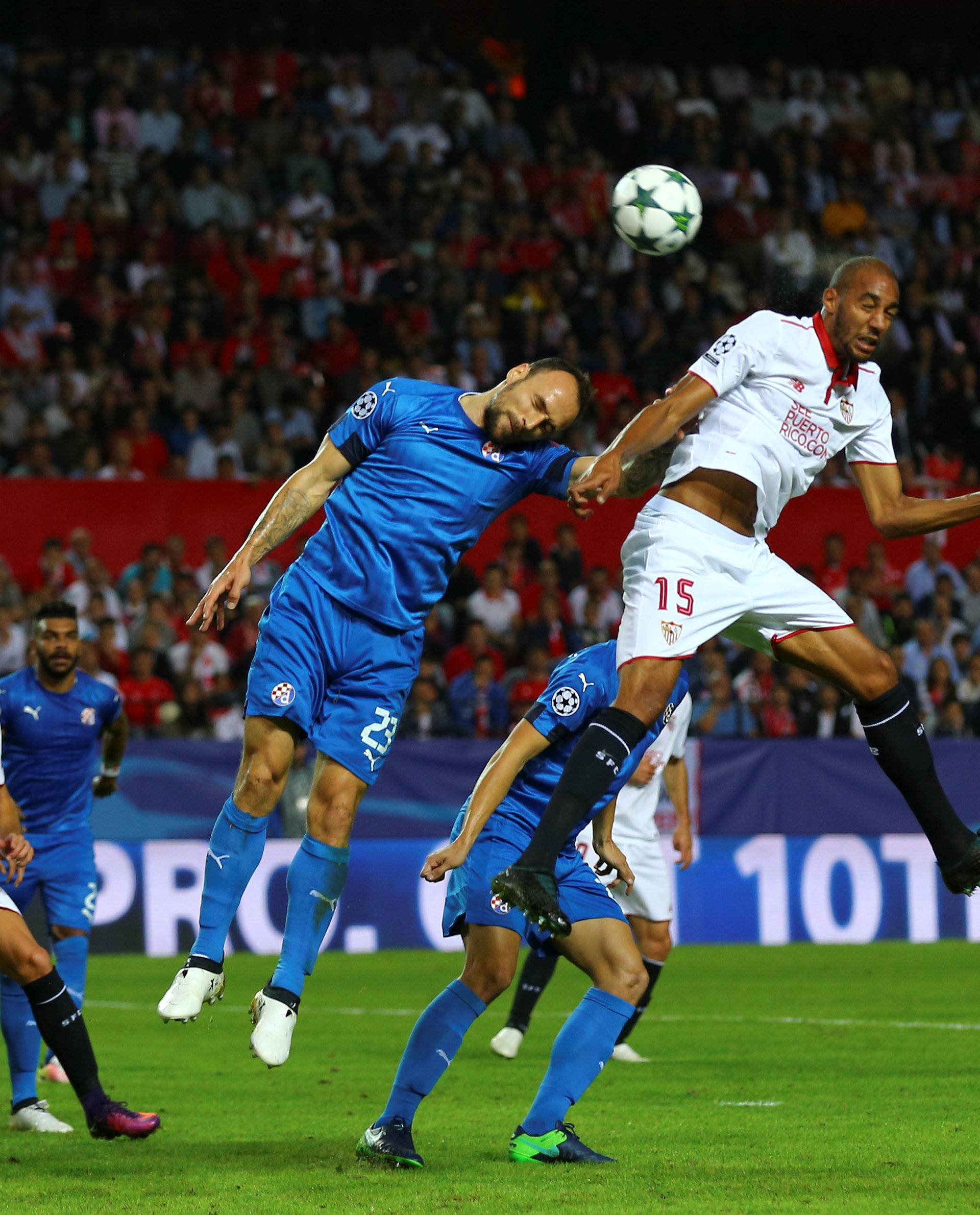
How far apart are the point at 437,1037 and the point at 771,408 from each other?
2.57 meters

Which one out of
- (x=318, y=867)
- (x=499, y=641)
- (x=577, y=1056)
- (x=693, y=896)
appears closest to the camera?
(x=577, y=1056)

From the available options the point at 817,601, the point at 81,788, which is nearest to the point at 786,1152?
the point at 817,601

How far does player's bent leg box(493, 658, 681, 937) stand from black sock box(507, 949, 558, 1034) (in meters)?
3.53

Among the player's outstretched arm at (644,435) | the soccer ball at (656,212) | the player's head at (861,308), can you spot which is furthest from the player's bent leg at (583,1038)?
the soccer ball at (656,212)

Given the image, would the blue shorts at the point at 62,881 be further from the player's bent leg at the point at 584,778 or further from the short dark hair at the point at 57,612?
the player's bent leg at the point at 584,778

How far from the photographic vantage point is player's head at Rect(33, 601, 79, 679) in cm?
938

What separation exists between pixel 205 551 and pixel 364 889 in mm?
3624

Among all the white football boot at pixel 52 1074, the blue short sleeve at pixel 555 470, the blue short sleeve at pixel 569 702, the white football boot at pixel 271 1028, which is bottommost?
the white football boot at pixel 52 1074

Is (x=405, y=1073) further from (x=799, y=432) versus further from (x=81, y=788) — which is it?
(x=81, y=788)

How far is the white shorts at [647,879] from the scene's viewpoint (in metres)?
9.55

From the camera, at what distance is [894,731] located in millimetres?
6797

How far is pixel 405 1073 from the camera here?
624cm

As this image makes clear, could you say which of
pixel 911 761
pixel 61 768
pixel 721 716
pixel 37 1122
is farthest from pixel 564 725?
pixel 721 716

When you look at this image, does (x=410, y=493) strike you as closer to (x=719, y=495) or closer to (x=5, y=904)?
(x=719, y=495)
